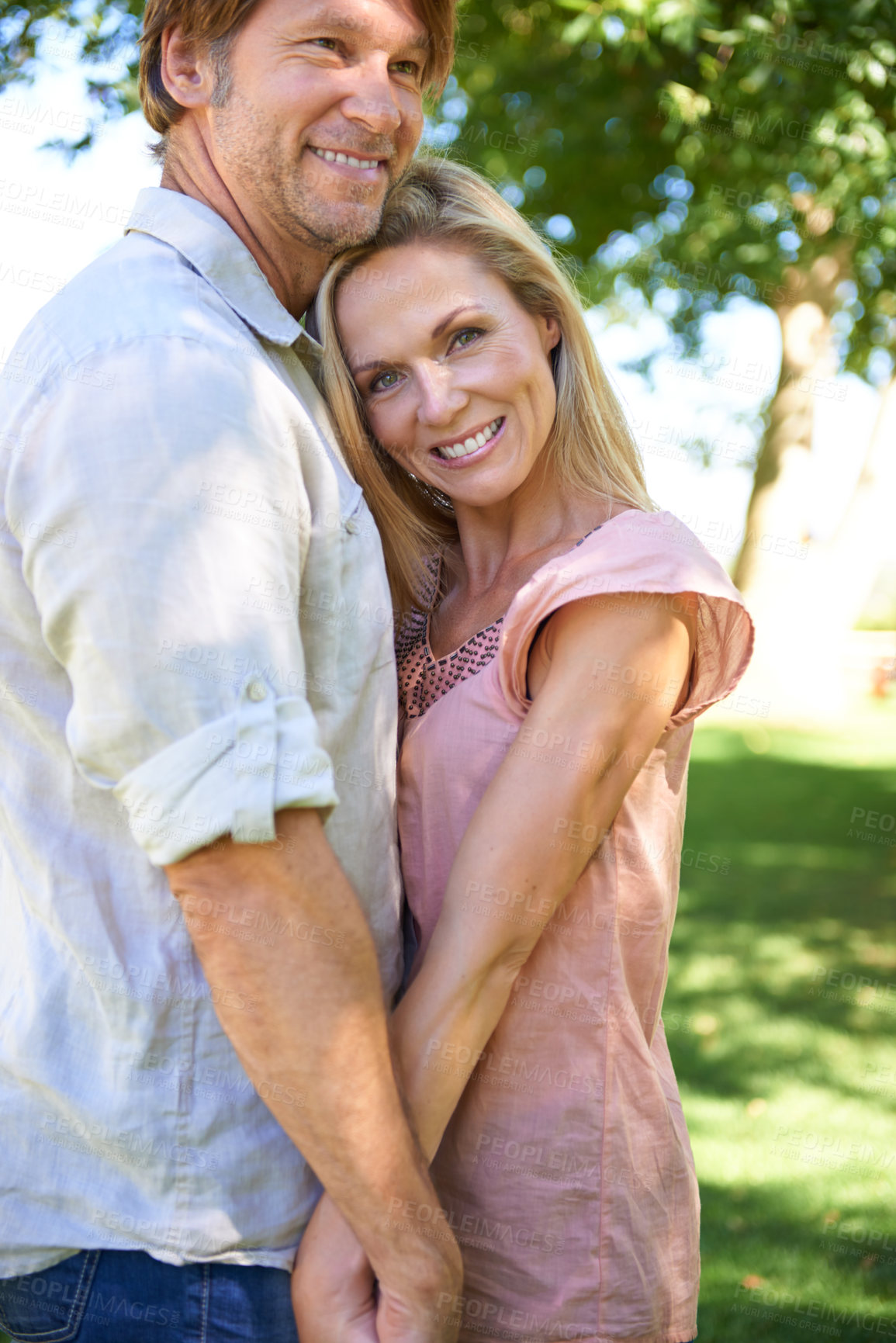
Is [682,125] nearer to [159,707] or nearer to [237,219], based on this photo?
[237,219]

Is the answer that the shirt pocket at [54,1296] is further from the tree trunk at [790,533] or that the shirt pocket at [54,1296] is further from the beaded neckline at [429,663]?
the tree trunk at [790,533]

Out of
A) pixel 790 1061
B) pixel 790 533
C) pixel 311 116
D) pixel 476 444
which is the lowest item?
pixel 790 533

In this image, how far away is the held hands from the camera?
4.94 feet

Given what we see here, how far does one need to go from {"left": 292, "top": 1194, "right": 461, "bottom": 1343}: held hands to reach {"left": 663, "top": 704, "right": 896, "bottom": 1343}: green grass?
7.87ft

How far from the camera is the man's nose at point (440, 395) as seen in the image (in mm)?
2203

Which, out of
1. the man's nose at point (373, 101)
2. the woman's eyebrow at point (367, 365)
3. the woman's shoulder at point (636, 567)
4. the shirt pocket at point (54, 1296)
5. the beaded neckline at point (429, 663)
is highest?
the man's nose at point (373, 101)

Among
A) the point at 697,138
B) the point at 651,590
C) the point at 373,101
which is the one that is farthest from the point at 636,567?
the point at 697,138

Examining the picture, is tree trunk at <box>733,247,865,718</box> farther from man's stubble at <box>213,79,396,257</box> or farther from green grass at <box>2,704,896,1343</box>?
man's stubble at <box>213,79,396,257</box>

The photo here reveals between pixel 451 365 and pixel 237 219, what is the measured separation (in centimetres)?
52

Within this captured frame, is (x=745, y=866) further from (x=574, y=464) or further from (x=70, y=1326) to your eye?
(x=70, y=1326)

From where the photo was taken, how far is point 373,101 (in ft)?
6.28

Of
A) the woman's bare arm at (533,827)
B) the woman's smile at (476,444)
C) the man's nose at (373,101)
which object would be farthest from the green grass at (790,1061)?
the man's nose at (373,101)

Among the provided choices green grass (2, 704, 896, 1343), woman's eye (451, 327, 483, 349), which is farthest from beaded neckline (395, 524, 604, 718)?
green grass (2, 704, 896, 1343)

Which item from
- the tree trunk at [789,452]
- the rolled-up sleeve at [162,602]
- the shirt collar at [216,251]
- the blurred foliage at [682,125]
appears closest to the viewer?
the rolled-up sleeve at [162,602]
